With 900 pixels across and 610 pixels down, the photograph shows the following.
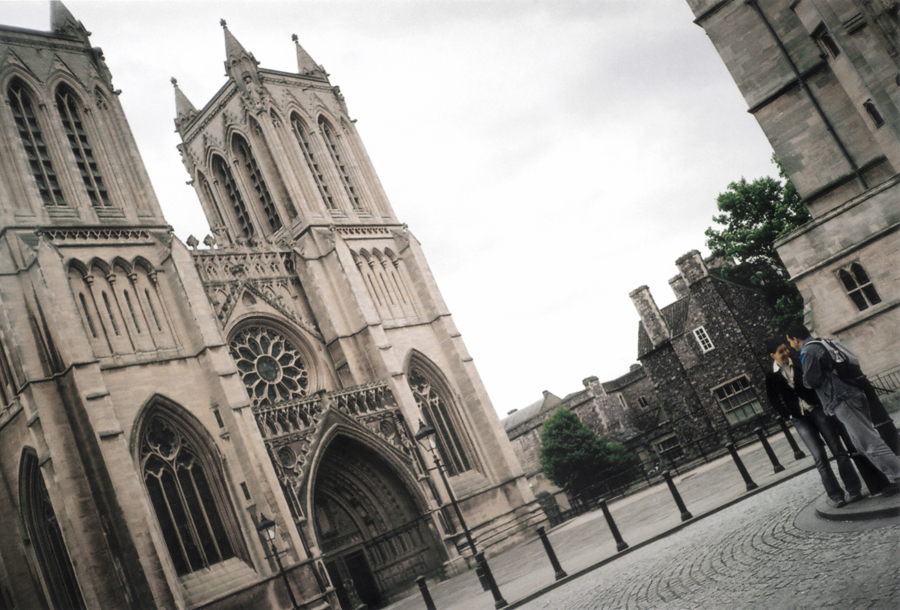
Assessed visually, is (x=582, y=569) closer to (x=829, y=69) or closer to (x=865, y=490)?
(x=865, y=490)

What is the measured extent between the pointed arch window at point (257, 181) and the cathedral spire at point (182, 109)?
3.92 metres

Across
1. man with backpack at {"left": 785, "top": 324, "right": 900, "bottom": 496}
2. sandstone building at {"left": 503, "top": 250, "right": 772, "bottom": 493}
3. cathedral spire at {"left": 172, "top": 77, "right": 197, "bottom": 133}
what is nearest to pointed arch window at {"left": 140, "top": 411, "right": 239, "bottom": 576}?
man with backpack at {"left": 785, "top": 324, "right": 900, "bottom": 496}

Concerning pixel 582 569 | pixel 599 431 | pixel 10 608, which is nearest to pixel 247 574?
pixel 10 608

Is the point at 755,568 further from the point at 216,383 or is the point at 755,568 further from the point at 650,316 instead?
the point at 650,316

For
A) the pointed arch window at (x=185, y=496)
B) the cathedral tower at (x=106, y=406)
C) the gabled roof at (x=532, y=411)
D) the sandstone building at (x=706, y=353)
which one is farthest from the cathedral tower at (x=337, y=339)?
the gabled roof at (x=532, y=411)

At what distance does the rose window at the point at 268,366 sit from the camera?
26.2m

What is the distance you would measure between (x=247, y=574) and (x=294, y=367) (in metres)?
8.94

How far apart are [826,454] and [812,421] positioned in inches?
15.7

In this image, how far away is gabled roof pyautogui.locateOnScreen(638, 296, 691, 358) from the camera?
3991cm

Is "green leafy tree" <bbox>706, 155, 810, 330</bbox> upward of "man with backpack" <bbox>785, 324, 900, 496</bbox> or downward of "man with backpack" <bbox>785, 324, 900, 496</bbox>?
upward

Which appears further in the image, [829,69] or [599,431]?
[599,431]

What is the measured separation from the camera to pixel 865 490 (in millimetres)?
7840

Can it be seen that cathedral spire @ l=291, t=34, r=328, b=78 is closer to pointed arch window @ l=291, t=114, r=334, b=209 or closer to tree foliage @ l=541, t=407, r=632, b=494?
pointed arch window @ l=291, t=114, r=334, b=209

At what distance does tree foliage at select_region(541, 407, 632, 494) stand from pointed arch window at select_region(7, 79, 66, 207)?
3295 centimetres
